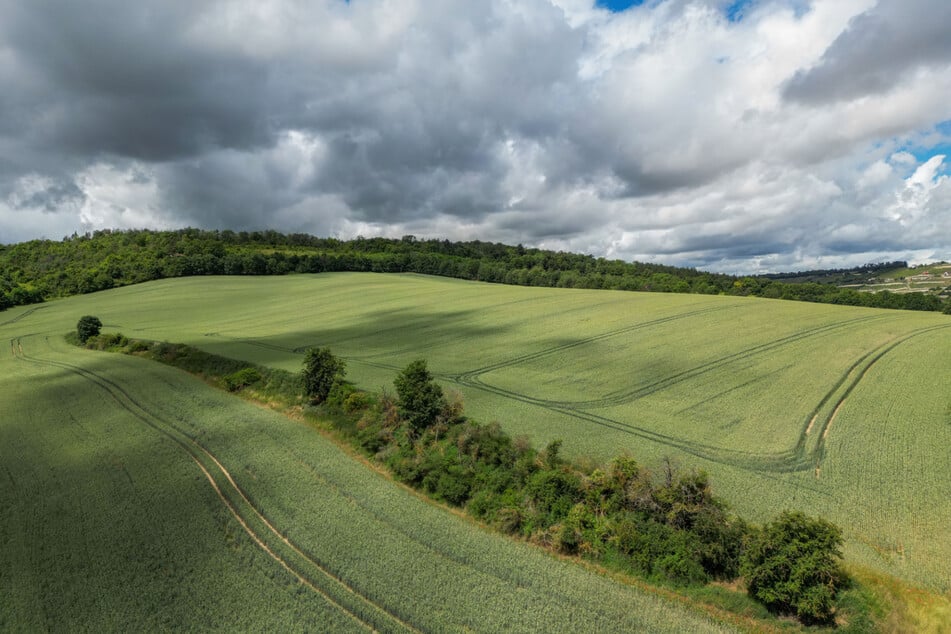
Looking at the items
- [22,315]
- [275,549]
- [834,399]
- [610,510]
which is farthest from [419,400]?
[22,315]

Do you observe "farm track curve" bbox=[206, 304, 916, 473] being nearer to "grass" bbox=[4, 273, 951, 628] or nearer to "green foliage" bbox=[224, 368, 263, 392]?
"grass" bbox=[4, 273, 951, 628]

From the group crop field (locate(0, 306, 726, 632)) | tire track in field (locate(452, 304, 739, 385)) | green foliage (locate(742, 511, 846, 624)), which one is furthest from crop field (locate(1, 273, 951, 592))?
crop field (locate(0, 306, 726, 632))

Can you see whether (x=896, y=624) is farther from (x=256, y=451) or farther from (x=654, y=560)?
(x=256, y=451)

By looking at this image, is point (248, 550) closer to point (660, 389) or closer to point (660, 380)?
point (660, 389)

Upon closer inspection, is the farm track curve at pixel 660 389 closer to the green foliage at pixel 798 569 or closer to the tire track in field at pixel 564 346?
the tire track in field at pixel 564 346

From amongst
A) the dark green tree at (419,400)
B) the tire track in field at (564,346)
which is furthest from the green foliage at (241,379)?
the dark green tree at (419,400)

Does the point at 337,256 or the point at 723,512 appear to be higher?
the point at 337,256

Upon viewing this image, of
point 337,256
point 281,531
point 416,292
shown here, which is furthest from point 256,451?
point 337,256
